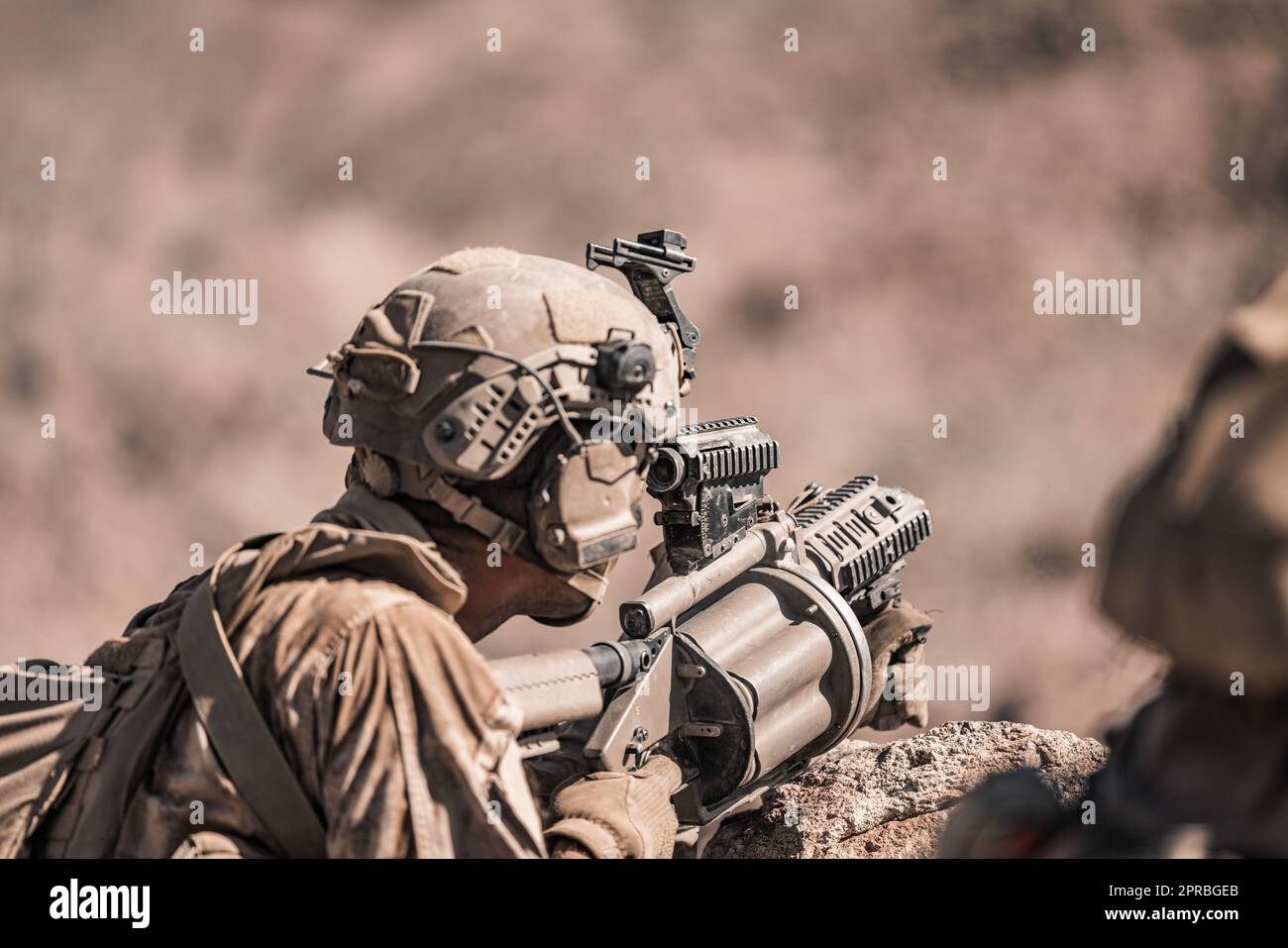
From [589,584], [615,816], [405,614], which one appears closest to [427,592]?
[405,614]

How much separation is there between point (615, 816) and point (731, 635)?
36.7 inches

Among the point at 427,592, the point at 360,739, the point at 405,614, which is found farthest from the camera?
the point at 427,592

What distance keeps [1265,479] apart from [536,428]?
1569 millimetres

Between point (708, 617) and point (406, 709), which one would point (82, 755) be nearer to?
point (406, 709)

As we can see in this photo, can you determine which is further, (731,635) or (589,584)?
(731,635)

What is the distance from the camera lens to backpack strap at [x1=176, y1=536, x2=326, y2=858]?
6.96 feet

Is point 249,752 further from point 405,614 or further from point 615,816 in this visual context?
point 615,816

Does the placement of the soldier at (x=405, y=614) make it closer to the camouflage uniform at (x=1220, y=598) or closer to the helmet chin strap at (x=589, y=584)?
the helmet chin strap at (x=589, y=584)

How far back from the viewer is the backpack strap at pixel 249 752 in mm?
2121

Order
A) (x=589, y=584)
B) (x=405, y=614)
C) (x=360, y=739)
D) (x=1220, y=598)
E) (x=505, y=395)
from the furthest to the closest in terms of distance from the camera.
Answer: (x=589, y=584) → (x=505, y=395) → (x=405, y=614) → (x=360, y=739) → (x=1220, y=598)

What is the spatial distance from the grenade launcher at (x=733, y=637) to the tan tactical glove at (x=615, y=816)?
5.4 inches

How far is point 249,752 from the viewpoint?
2125 millimetres

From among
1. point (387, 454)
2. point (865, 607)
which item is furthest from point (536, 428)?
point (865, 607)

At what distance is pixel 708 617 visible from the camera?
12.3 feet
